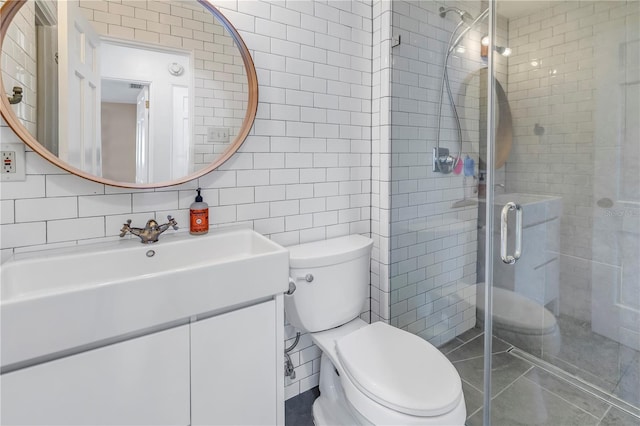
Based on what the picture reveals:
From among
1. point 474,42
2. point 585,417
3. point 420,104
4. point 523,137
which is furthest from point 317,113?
point 585,417

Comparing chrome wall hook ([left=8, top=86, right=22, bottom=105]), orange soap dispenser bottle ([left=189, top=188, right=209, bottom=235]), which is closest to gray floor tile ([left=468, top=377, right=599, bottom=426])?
orange soap dispenser bottle ([left=189, top=188, right=209, bottom=235])

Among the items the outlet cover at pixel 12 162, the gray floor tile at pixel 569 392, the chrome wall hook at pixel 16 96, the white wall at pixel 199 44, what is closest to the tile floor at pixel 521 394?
the gray floor tile at pixel 569 392

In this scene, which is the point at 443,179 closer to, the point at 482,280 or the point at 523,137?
the point at 523,137

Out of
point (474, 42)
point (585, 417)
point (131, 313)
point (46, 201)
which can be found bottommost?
point (585, 417)

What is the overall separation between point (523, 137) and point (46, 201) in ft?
7.21

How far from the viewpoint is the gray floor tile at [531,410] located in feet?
5.25

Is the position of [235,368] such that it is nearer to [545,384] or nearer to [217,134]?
[217,134]

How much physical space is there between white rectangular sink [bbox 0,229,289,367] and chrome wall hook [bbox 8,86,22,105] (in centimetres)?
51

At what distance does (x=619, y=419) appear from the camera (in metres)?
1.59

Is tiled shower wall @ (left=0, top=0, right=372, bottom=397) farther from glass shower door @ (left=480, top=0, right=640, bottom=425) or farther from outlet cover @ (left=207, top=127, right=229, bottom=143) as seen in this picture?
glass shower door @ (left=480, top=0, right=640, bottom=425)

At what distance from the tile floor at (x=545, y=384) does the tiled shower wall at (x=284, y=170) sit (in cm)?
79

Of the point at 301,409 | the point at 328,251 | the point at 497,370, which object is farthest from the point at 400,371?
the point at 497,370

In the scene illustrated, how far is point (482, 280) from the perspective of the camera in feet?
6.00

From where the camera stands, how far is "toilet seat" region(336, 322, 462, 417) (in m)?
1.09
